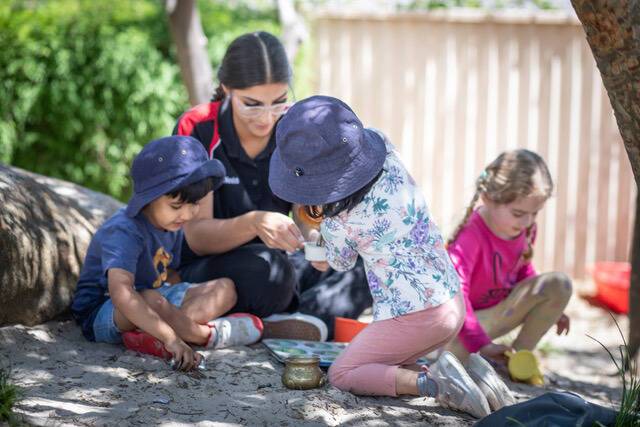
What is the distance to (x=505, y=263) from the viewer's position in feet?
14.5

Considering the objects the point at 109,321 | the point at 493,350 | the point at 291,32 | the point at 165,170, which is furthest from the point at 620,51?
the point at 291,32

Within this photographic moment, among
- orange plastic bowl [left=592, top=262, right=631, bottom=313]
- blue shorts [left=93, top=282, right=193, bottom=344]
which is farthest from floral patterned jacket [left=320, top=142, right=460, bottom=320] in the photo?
orange plastic bowl [left=592, top=262, right=631, bottom=313]

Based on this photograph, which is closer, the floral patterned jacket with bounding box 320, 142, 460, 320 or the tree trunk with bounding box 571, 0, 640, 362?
the tree trunk with bounding box 571, 0, 640, 362

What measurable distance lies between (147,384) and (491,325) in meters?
1.91

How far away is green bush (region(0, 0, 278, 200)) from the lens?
6930mm

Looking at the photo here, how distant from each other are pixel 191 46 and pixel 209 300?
8.62 ft

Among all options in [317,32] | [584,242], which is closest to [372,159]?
[317,32]

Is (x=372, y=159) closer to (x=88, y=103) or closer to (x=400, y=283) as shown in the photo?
(x=400, y=283)

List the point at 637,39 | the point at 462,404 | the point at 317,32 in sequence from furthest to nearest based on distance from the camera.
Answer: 1. the point at 317,32
2. the point at 462,404
3. the point at 637,39

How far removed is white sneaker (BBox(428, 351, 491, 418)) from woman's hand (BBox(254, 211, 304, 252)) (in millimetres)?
765

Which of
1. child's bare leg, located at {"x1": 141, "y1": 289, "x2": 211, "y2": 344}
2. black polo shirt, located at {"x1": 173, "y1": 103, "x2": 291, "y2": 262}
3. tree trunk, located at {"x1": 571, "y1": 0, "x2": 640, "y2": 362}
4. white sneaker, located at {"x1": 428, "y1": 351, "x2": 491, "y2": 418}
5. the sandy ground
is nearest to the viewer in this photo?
tree trunk, located at {"x1": 571, "y1": 0, "x2": 640, "y2": 362}

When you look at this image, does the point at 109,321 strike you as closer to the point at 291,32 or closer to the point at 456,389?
the point at 456,389

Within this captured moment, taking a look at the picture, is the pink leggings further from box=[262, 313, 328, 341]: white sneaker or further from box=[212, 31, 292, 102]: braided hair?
box=[212, 31, 292, 102]: braided hair

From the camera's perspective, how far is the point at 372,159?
10.8 ft
